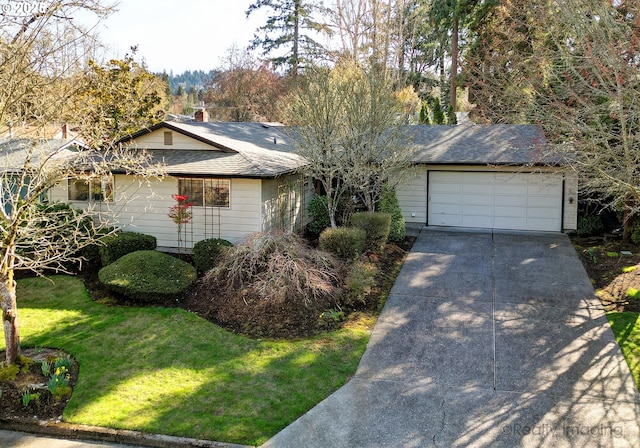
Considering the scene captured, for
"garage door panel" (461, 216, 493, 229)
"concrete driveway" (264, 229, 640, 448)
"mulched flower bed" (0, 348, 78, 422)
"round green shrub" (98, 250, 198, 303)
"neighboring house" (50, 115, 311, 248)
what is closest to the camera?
"concrete driveway" (264, 229, 640, 448)

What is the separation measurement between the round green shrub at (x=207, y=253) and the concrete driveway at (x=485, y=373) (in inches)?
173

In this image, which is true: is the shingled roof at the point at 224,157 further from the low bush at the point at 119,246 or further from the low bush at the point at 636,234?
the low bush at the point at 636,234

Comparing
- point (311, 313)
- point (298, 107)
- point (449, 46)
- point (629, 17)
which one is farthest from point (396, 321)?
point (449, 46)

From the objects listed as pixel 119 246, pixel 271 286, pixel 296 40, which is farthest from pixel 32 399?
pixel 296 40

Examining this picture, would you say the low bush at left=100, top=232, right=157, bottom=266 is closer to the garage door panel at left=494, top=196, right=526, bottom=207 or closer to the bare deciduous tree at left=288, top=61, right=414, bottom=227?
the bare deciduous tree at left=288, top=61, right=414, bottom=227

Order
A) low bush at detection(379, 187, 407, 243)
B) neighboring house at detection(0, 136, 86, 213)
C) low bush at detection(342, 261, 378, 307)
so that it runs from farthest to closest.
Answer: low bush at detection(379, 187, 407, 243)
low bush at detection(342, 261, 378, 307)
neighboring house at detection(0, 136, 86, 213)

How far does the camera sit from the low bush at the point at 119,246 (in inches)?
494

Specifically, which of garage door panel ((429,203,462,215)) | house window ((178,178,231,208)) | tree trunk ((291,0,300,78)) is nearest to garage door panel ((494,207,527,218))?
garage door panel ((429,203,462,215))

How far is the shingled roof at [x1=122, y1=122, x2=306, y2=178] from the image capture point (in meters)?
13.4

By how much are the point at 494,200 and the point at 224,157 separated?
9494 mm

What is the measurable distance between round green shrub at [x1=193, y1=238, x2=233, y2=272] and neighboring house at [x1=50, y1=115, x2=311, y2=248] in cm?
Answer: 152

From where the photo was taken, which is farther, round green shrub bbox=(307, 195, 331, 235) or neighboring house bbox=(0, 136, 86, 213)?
round green shrub bbox=(307, 195, 331, 235)

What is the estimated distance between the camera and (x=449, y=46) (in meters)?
34.2

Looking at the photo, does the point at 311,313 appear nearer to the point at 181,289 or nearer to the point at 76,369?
the point at 181,289
